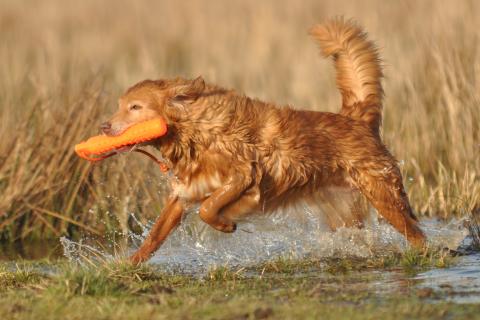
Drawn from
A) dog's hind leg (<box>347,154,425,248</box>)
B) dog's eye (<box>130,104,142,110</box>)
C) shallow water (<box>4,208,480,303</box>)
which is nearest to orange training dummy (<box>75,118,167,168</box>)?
dog's eye (<box>130,104,142,110</box>)

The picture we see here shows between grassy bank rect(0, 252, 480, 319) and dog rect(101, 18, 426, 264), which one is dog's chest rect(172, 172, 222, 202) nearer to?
dog rect(101, 18, 426, 264)

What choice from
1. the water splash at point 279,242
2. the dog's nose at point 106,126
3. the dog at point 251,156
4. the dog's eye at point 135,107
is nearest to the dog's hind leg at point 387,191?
the dog at point 251,156

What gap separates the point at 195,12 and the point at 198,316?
14.3m

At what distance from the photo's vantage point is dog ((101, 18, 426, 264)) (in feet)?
24.9

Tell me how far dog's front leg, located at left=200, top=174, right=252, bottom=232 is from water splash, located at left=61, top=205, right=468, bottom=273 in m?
0.37

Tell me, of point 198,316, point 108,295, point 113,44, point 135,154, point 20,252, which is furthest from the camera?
point 113,44

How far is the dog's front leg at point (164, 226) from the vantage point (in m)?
7.77

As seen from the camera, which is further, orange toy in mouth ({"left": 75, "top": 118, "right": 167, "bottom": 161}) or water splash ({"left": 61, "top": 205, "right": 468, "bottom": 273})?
water splash ({"left": 61, "top": 205, "right": 468, "bottom": 273})

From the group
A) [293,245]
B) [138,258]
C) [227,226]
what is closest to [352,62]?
[293,245]

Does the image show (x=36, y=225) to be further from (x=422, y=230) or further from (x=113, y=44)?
(x=113, y=44)

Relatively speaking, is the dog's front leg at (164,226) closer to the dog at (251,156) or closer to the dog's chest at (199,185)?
the dog at (251,156)

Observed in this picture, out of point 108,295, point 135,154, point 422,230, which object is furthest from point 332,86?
point 108,295

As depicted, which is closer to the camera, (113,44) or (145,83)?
(145,83)

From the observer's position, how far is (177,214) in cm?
782
